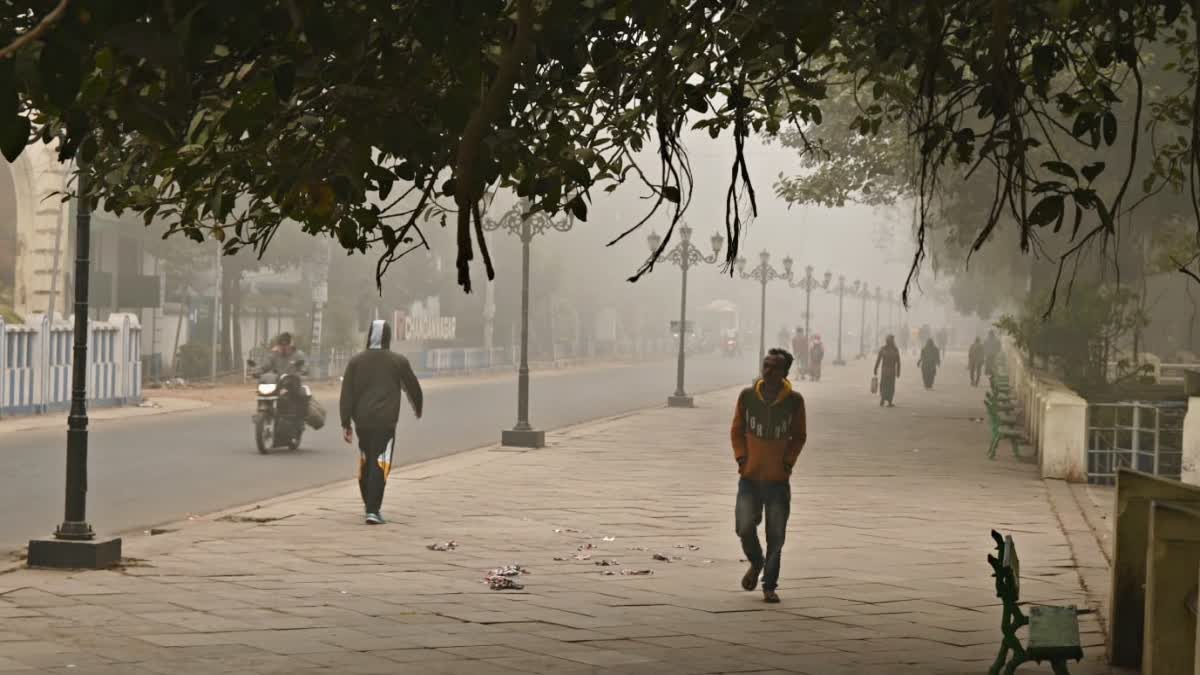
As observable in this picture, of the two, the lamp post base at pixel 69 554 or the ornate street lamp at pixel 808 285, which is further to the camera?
the ornate street lamp at pixel 808 285

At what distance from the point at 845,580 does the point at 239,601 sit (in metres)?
3.89

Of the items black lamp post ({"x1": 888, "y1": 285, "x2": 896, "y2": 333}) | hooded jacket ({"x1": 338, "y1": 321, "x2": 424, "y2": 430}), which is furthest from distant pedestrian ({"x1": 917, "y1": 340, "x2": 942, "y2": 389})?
black lamp post ({"x1": 888, "y1": 285, "x2": 896, "y2": 333})

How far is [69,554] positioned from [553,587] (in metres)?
3.08

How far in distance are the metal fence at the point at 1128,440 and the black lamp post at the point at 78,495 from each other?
37.9 ft

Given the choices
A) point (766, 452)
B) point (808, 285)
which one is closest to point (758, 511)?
point (766, 452)

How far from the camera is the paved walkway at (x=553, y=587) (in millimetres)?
8297

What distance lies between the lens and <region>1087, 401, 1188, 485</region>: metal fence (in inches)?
738

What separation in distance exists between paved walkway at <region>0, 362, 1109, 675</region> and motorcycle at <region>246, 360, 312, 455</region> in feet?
11.8

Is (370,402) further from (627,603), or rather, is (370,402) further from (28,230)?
(28,230)

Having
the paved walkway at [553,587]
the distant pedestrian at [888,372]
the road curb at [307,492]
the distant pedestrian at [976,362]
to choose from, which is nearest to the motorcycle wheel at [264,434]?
the road curb at [307,492]

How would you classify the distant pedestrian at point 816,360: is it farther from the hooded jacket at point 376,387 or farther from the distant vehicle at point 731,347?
the distant vehicle at point 731,347

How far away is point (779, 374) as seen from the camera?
10539 millimetres

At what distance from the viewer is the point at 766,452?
10422 mm

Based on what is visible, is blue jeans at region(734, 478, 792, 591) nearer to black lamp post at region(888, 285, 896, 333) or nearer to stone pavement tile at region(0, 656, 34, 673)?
stone pavement tile at region(0, 656, 34, 673)
